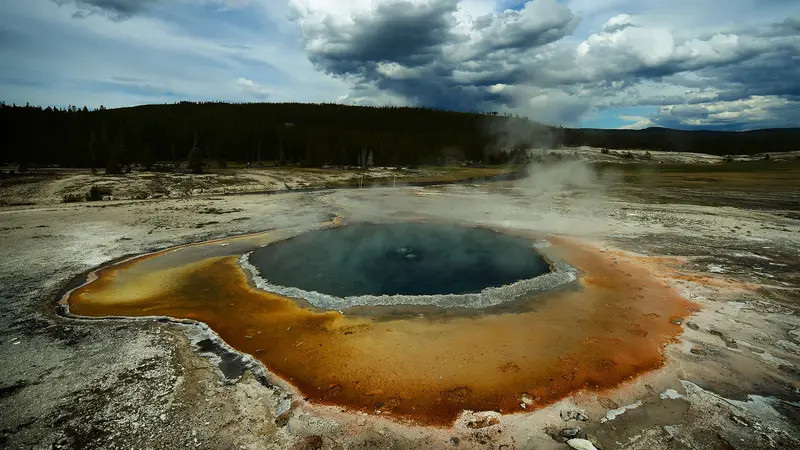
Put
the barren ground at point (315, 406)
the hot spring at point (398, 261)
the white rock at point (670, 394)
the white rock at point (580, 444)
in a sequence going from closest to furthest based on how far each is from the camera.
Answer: the white rock at point (580, 444) → the barren ground at point (315, 406) → the white rock at point (670, 394) → the hot spring at point (398, 261)

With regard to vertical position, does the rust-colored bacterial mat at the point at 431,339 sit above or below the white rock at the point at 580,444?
above

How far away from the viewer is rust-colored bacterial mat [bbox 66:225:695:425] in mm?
5535

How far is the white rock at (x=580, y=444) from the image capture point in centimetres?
448

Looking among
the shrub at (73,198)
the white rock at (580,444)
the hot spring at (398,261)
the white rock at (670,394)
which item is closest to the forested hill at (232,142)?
the shrub at (73,198)

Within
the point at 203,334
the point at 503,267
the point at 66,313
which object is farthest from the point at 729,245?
the point at 66,313

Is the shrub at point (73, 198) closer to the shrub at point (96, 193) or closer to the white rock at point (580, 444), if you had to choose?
the shrub at point (96, 193)

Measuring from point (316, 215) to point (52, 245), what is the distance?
10.1m

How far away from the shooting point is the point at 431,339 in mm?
7016

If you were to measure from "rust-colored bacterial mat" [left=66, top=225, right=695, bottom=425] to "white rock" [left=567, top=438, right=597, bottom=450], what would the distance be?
70cm

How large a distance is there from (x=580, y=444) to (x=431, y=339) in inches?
116

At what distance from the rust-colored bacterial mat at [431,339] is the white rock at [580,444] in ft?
2.30

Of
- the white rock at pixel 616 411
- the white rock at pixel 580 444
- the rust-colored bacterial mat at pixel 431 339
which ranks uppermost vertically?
→ the rust-colored bacterial mat at pixel 431 339

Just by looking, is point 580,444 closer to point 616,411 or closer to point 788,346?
point 616,411

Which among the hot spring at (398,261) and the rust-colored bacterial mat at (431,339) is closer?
the rust-colored bacterial mat at (431,339)
